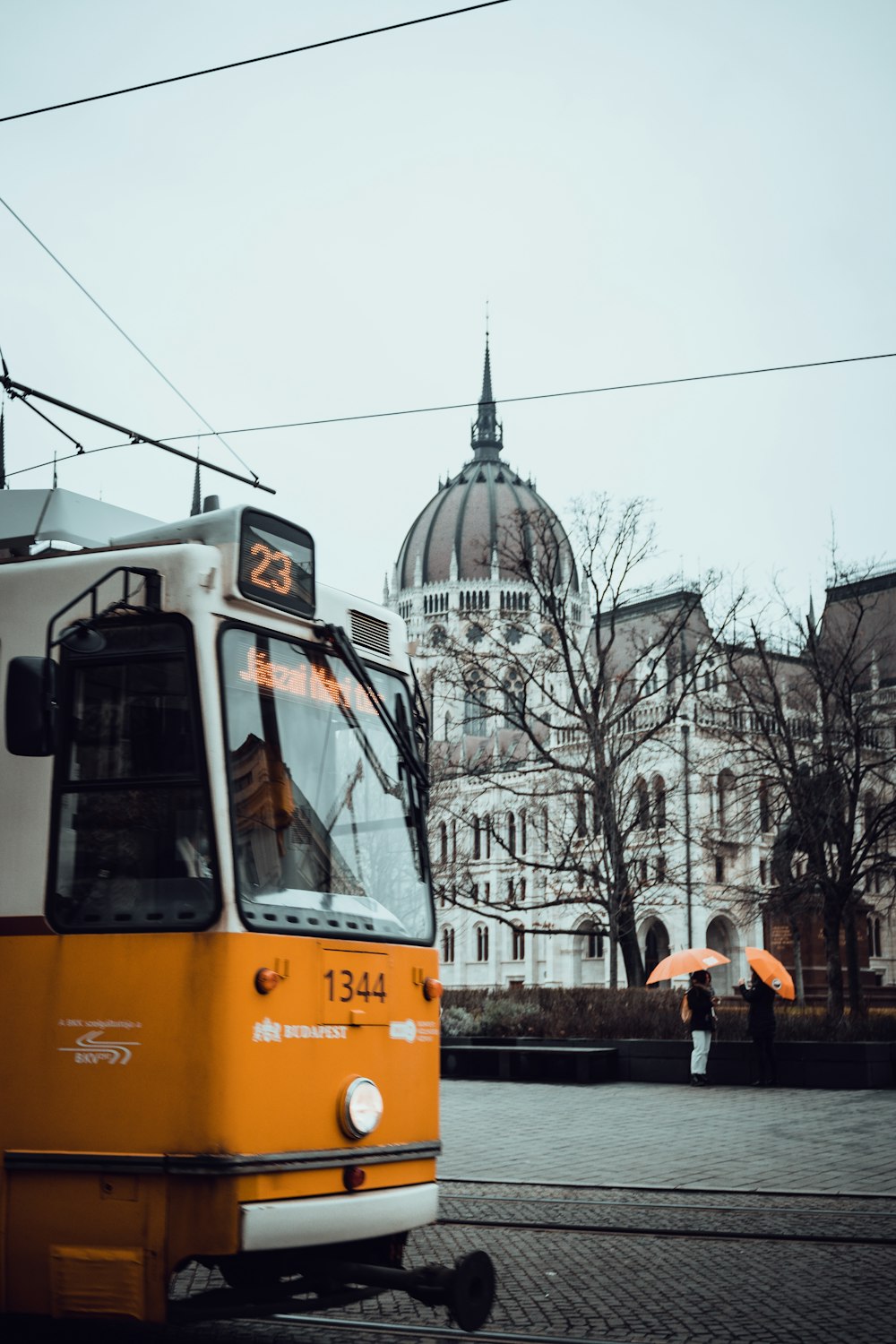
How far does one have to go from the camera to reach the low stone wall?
20219mm

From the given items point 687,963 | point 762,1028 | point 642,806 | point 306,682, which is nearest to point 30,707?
point 306,682

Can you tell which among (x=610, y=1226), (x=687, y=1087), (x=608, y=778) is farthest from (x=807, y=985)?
(x=610, y=1226)

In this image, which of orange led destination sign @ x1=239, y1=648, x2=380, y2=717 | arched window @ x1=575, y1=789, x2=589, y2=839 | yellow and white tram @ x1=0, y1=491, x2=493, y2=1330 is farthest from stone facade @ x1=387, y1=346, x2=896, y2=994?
yellow and white tram @ x1=0, y1=491, x2=493, y2=1330

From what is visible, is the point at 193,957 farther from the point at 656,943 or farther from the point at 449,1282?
the point at 656,943

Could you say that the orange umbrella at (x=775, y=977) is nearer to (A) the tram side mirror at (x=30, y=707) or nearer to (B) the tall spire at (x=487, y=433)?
(A) the tram side mirror at (x=30, y=707)

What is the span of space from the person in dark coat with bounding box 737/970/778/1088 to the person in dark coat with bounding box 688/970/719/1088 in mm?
493

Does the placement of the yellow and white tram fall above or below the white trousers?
above

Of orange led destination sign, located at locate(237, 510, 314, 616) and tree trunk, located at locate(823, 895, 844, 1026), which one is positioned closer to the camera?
orange led destination sign, located at locate(237, 510, 314, 616)

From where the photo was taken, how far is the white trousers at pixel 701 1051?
67.3ft

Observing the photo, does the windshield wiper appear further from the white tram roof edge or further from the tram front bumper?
the tram front bumper

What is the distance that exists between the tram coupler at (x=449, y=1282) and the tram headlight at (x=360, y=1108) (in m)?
0.50

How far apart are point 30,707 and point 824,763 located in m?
25.1

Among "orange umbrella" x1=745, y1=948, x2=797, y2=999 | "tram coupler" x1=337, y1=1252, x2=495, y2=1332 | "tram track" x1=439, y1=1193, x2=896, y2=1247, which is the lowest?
"tram track" x1=439, y1=1193, x2=896, y2=1247

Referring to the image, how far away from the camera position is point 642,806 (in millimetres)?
37625
